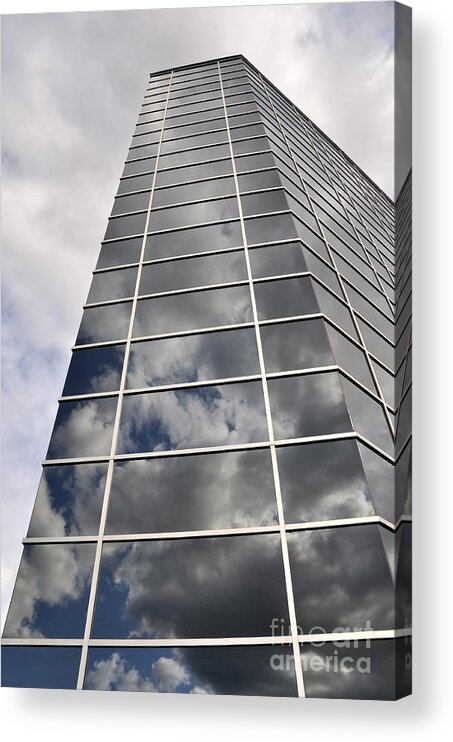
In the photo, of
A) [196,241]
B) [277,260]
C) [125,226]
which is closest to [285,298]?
[277,260]

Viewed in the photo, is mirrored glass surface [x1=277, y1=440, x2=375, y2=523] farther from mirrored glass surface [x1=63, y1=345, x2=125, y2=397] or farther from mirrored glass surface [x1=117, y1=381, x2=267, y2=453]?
mirrored glass surface [x1=63, y1=345, x2=125, y2=397]

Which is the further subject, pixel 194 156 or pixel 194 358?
pixel 194 156

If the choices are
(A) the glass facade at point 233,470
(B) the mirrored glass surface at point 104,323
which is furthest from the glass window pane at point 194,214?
(B) the mirrored glass surface at point 104,323

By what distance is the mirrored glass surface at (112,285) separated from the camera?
8.46 metres

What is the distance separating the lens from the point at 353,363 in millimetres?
7184

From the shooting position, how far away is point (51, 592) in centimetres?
652

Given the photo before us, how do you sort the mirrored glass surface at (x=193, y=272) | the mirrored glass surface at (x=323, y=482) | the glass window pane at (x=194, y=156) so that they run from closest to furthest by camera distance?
the mirrored glass surface at (x=323, y=482) < the mirrored glass surface at (x=193, y=272) < the glass window pane at (x=194, y=156)

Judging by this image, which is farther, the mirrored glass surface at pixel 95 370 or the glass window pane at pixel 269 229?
the glass window pane at pixel 269 229

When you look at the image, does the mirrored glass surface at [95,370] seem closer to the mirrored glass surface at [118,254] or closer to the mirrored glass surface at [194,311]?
the mirrored glass surface at [194,311]

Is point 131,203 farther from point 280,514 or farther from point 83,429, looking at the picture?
point 280,514

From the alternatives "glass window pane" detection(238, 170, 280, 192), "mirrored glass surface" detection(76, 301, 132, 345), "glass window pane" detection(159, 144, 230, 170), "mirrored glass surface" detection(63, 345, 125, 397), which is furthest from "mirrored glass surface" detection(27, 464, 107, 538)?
"glass window pane" detection(159, 144, 230, 170)

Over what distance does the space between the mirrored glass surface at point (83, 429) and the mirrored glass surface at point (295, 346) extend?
1.72 m

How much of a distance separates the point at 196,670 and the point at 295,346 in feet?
10.5

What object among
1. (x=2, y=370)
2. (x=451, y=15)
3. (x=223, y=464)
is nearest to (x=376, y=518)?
(x=223, y=464)
